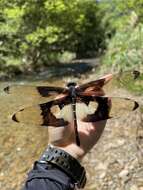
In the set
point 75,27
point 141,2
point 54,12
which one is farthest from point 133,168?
point 75,27

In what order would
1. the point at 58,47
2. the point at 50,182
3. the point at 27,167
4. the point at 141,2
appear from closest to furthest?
1. the point at 50,182
2. the point at 27,167
3. the point at 141,2
4. the point at 58,47

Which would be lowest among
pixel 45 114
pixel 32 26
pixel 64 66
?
pixel 64 66

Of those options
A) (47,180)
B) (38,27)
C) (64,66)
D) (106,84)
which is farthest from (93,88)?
(64,66)

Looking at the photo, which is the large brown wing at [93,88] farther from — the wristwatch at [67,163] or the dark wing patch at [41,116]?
the wristwatch at [67,163]

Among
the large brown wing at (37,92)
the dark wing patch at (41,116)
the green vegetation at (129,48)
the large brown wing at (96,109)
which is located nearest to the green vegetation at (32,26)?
the green vegetation at (129,48)

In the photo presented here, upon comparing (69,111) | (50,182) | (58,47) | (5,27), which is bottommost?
(58,47)

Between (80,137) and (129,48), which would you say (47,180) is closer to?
(80,137)

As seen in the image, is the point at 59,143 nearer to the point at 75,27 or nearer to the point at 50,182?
the point at 50,182
